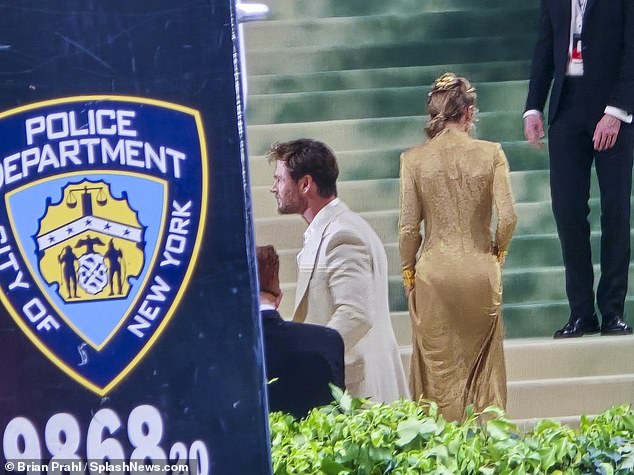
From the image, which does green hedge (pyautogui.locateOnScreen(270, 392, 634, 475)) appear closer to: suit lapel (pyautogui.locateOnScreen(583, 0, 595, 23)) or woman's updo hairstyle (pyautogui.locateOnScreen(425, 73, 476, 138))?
woman's updo hairstyle (pyautogui.locateOnScreen(425, 73, 476, 138))

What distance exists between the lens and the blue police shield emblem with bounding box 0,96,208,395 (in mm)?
1989

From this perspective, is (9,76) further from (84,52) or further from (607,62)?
(607,62)

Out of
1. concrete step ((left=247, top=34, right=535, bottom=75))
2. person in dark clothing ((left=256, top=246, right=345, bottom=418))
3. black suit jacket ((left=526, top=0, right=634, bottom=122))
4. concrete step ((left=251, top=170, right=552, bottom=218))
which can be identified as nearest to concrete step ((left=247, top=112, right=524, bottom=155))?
concrete step ((left=251, top=170, right=552, bottom=218))

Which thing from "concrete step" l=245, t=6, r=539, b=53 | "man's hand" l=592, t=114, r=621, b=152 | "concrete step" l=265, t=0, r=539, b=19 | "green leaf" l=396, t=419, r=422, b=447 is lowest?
"green leaf" l=396, t=419, r=422, b=447

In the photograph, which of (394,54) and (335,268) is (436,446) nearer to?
(335,268)

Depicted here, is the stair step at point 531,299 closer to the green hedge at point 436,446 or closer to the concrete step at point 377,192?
the concrete step at point 377,192

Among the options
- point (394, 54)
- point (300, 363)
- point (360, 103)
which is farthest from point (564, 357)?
point (394, 54)

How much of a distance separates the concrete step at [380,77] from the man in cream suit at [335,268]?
1943 mm

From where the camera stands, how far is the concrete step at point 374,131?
19.0 feet

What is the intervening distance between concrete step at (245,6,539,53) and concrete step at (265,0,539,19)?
54 millimetres

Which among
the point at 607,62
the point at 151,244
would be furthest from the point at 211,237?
the point at 607,62

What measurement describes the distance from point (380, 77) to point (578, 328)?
1.90m

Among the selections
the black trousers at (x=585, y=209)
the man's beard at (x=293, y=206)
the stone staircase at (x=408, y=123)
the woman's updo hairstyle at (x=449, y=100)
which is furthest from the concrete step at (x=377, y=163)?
the woman's updo hairstyle at (x=449, y=100)

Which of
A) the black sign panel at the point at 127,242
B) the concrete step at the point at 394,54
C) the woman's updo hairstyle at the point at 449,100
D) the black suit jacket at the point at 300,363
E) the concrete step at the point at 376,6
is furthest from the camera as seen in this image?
the concrete step at the point at 376,6
